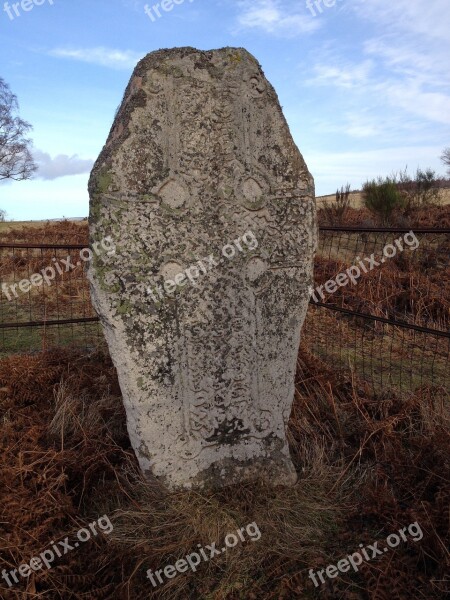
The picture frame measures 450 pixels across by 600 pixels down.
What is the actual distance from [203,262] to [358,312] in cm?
353

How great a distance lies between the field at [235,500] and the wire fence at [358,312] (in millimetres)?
926

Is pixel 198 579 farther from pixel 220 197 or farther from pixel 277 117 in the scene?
pixel 277 117

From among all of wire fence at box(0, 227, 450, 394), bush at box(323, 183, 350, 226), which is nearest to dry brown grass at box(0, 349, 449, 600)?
wire fence at box(0, 227, 450, 394)

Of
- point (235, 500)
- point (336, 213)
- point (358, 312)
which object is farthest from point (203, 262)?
point (336, 213)

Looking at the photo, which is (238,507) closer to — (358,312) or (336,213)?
(358,312)

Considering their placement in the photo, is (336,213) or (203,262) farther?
(336,213)

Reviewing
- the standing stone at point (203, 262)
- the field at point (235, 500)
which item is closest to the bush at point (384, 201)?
the field at point (235, 500)

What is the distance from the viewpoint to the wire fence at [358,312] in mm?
5379

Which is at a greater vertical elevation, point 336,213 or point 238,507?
point 336,213

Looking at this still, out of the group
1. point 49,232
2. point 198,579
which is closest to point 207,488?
point 198,579

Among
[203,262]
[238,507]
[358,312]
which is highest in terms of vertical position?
[203,262]

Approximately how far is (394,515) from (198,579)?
39.1 inches

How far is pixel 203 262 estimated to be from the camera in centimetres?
271

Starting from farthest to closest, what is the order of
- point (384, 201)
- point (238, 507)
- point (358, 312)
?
point (384, 201), point (358, 312), point (238, 507)
